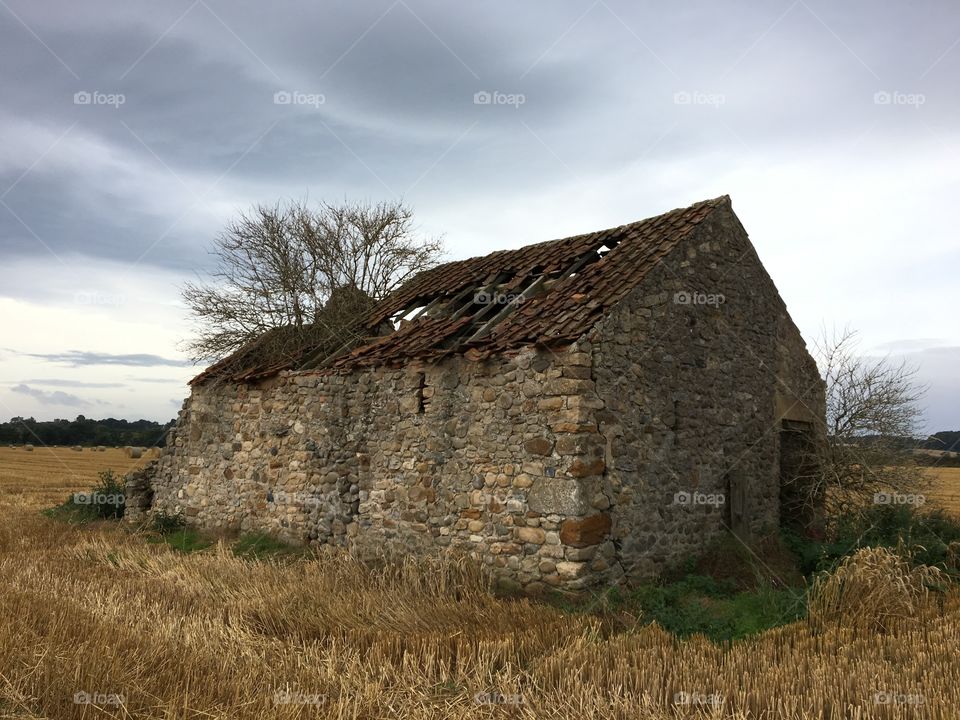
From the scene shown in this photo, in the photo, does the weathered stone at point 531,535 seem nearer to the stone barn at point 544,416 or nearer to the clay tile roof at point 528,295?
the stone barn at point 544,416

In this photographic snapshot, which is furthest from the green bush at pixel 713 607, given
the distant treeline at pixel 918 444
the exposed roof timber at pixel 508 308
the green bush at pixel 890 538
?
the distant treeline at pixel 918 444

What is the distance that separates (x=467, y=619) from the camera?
620 cm

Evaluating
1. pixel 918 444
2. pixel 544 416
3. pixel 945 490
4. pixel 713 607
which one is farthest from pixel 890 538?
pixel 945 490

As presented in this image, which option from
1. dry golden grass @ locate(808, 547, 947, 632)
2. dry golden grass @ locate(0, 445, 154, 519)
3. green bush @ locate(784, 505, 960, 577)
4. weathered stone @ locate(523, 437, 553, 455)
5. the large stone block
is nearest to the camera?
dry golden grass @ locate(808, 547, 947, 632)

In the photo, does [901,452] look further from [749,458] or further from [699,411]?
[699,411]

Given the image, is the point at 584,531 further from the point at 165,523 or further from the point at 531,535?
the point at 165,523

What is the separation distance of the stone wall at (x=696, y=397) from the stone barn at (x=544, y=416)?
0.03 metres

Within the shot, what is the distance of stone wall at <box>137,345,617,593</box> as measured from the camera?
7.86 meters

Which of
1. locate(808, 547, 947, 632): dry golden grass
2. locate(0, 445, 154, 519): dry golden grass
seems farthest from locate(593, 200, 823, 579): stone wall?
locate(0, 445, 154, 519): dry golden grass

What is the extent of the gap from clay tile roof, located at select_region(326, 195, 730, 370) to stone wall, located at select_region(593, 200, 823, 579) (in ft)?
0.95

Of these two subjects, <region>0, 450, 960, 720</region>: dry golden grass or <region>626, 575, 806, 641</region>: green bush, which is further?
<region>626, 575, 806, 641</region>: green bush

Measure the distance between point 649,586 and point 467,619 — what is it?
2.80m

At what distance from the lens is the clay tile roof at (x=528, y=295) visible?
341 inches

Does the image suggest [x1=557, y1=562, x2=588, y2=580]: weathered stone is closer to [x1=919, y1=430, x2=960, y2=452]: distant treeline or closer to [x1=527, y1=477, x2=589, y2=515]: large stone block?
[x1=527, y1=477, x2=589, y2=515]: large stone block
